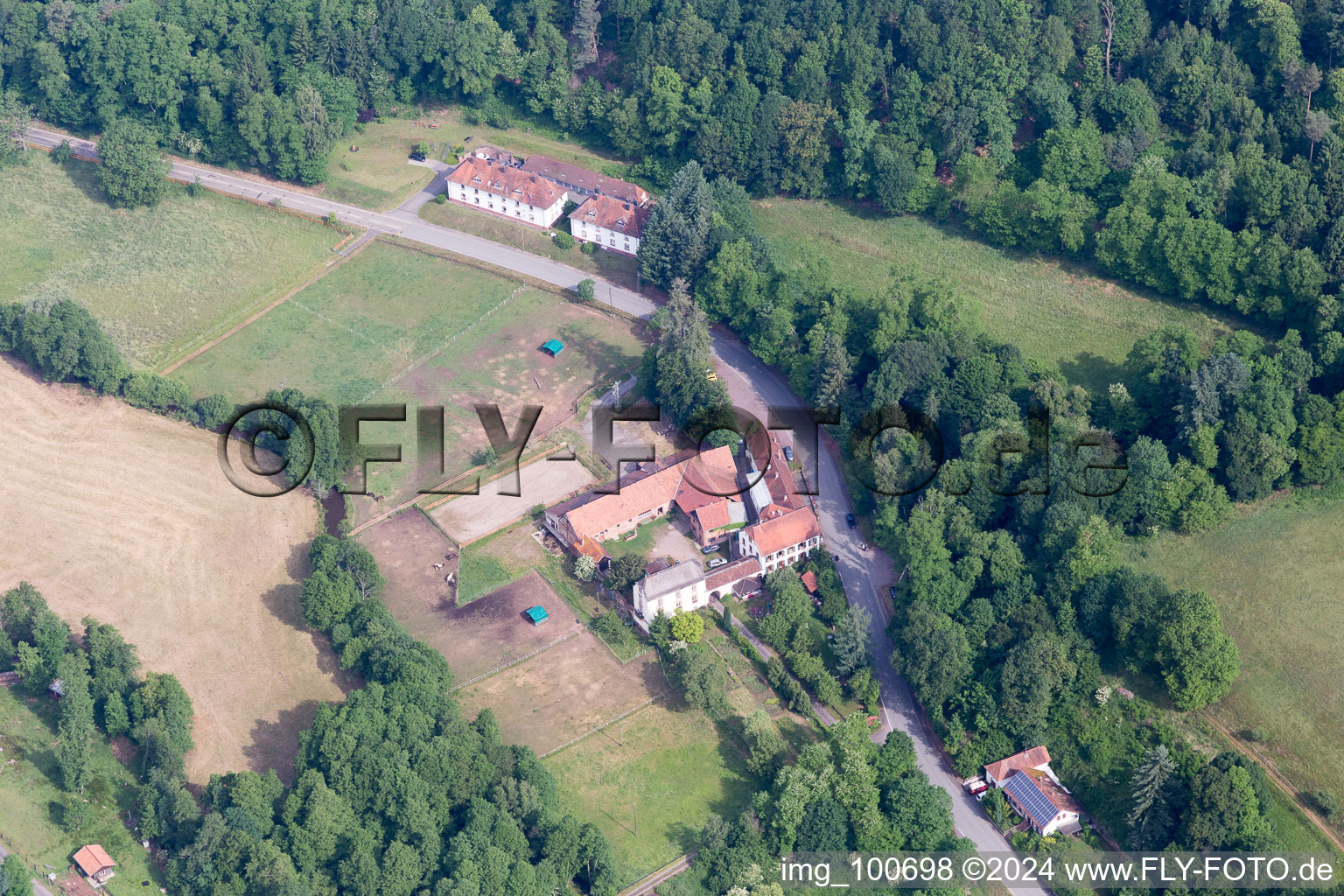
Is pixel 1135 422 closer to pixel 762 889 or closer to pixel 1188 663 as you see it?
pixel 1188 663

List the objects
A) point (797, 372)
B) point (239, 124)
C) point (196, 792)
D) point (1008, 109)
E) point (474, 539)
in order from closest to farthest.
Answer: point (196, 792) < point (474, 539) < point (797, 372) < point (1008, 109) < point (239, 124)

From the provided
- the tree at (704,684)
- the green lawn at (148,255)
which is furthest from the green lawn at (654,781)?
the green lawn at (148,255)

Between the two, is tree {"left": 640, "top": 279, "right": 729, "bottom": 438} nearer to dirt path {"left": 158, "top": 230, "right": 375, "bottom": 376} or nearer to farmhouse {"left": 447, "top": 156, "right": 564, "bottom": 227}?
farmhouse {"left": 447, "top": 156, "right": 564, "bottom": 227}

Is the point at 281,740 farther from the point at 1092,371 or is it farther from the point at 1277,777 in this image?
the point at 1092,371

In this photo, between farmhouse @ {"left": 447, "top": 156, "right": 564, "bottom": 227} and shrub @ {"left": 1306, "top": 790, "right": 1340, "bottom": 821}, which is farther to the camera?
farmhouse @ {"left": 447, "top": 156, "right": 564, "bottom": 227}

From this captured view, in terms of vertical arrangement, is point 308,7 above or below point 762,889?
above

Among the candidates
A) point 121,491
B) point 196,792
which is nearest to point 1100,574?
point 196,792

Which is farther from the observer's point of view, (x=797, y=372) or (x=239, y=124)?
(x=239, y=124)

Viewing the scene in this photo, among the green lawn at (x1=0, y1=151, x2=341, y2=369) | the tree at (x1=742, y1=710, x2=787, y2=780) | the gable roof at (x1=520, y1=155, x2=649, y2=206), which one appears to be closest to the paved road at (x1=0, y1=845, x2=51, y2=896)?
the tree at (x1=742, y1=710, x2=787, y2=780)
